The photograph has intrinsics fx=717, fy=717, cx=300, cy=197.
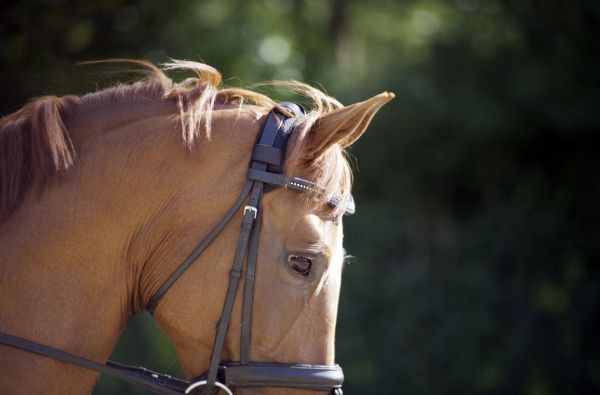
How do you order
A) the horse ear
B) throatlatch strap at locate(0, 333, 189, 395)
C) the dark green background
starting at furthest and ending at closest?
the dark green background, the horse ear, throatlatch strap at locate(0, 333, 189, 395)

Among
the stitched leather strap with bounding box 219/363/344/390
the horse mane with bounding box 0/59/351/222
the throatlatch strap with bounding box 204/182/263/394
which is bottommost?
the stitched leather strap with bounding box 219/363/344/390

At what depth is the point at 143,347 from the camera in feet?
29.5

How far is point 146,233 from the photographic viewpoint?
2508 mm

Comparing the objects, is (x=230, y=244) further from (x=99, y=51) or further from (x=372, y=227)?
(x=372, y=227)

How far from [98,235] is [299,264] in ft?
2.29

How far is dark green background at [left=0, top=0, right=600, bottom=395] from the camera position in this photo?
306 inches

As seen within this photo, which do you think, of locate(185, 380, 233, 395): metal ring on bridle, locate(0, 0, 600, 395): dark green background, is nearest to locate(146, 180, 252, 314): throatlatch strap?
locate(185, 380, 233, 395): metal ring on bridle

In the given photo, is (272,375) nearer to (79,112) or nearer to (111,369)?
(111,369)

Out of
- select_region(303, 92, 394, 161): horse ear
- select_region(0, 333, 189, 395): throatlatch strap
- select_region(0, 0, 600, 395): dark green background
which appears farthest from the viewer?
select_region(0, 0, 600, 395): dark green background

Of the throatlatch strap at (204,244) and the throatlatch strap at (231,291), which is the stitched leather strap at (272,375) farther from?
the throatlatch strap at (204,244)

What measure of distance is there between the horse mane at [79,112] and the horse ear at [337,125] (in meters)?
0.04

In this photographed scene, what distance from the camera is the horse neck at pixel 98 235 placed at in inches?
94.7

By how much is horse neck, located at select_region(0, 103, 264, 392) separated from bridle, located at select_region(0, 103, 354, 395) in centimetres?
6

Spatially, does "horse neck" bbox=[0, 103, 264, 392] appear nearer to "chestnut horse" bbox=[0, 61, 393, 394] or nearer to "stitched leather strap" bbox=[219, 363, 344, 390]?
"chestnut horse" bbox=[0, 61, 393, 394]
